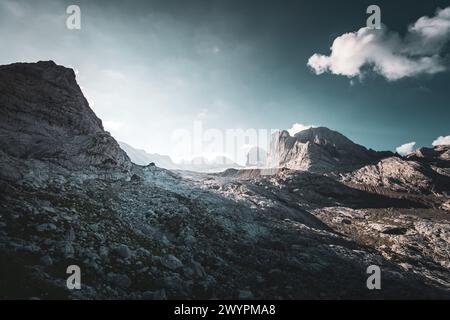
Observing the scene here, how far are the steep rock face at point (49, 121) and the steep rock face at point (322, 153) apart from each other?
9894 centimetres

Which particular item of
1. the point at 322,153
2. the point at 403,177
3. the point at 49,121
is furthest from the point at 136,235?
the point at 322,153

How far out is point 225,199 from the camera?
153 ft

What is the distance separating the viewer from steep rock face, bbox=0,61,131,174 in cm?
3375

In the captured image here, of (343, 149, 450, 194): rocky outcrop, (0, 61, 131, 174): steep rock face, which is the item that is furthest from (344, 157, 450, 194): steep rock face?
(0, 61, 131, 174): steep rock face

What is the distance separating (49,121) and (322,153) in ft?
400

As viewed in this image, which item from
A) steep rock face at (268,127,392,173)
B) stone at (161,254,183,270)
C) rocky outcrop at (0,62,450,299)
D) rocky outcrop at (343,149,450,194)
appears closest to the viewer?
rocky outcrop at (0,62,450,299)

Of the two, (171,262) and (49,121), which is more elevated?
(49,121)

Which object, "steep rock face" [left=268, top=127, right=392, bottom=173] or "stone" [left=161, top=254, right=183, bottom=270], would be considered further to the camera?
"steep rock face" [left=268, top=127, right=392, bottom=173]

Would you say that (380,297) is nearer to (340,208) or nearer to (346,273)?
(346,273)

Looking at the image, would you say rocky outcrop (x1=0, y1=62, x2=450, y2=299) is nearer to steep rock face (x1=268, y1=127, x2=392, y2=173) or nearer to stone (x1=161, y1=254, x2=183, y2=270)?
stone (x1=161, y1=254, x2=183, y2=270)

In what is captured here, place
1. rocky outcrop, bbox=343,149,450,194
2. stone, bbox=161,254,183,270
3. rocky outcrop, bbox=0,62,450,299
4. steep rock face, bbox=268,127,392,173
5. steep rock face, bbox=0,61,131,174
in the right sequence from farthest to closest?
1. steep rock face, bbox=268,127,392,173
2. rocky outcrop, bbox=343,149,450,194
3. steep rock face, bbox=0,61,131,174
4. stone, bbox=161,254,183,270
5. rocky outcrop, bbox=0,62,450,299

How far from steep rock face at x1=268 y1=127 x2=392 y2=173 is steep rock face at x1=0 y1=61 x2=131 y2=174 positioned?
98.9 meters

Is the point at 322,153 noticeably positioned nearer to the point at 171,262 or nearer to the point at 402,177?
the point at 402,177

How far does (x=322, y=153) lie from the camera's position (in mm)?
137875
